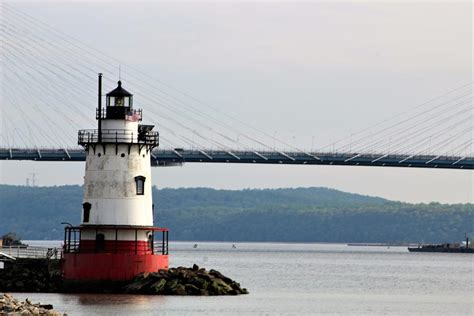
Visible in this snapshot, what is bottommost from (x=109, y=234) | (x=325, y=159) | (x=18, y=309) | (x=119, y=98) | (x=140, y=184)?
(x=18, y=309)

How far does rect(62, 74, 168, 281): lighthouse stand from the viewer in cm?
4216

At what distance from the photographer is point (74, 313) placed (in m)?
37.2

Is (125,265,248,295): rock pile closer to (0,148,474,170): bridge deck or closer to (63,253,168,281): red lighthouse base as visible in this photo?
(63,253,168,281): red lighthouse base

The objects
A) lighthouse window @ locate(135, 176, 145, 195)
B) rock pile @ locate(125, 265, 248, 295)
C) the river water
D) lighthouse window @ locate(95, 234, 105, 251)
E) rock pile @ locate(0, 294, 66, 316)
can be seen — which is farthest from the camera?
lighthouse window @ locate(135, 176, 145, 195)

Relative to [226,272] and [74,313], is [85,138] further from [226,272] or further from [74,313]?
[226,272]

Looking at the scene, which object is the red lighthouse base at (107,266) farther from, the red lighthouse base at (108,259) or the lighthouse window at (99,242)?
the lighthouse window at (99,242)

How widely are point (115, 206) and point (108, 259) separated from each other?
4.97 ft

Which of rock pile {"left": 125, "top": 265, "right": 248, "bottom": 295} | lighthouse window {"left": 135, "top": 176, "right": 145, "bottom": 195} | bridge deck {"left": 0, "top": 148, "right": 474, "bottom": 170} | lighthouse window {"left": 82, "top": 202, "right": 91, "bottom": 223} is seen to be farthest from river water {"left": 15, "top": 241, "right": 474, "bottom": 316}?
bridge deck {"left": 0, "top": 148, "right": 474, "bottom": 170}

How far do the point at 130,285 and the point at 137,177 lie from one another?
10.0 ft

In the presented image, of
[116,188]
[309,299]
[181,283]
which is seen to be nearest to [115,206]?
[116,188]

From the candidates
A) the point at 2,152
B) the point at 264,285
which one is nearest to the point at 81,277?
the point at 264,285

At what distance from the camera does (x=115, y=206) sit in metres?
42.5

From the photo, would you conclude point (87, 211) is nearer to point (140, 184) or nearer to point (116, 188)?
point (116, 188)

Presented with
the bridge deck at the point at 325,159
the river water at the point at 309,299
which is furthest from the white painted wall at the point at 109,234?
the bridge deck at the point at 325,159
